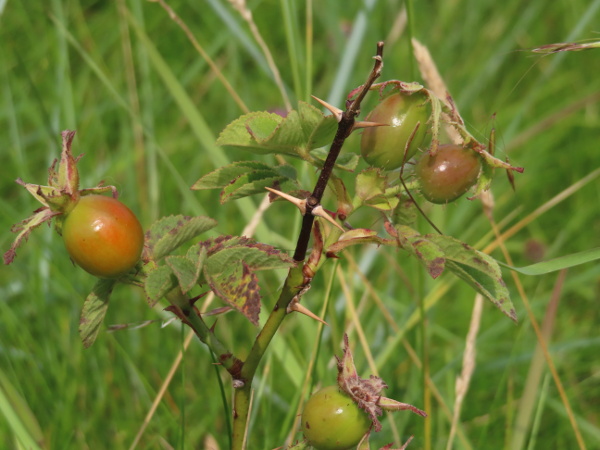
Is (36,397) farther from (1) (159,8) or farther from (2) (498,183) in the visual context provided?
(1) (159,8)

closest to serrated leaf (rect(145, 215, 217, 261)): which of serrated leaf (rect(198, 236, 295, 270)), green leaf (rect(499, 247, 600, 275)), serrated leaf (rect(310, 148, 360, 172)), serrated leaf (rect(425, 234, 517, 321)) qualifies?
serrated leaf (rect(198, 236, 295, 270))

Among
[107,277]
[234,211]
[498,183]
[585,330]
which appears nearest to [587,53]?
[498,183]

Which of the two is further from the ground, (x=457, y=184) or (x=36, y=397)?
(x=457, y=184)

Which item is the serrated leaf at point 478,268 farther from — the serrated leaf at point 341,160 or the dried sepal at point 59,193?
the dried sepal at point 59,193

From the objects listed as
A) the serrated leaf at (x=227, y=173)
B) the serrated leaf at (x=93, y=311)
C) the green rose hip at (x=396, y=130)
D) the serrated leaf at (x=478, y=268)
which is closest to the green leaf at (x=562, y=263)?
the serrated leaf at (x=478, y=268)

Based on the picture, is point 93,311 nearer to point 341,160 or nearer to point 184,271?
point 184,271

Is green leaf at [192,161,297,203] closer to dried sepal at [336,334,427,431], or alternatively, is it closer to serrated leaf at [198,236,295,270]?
serrated leaf at [198,236,295,270]
